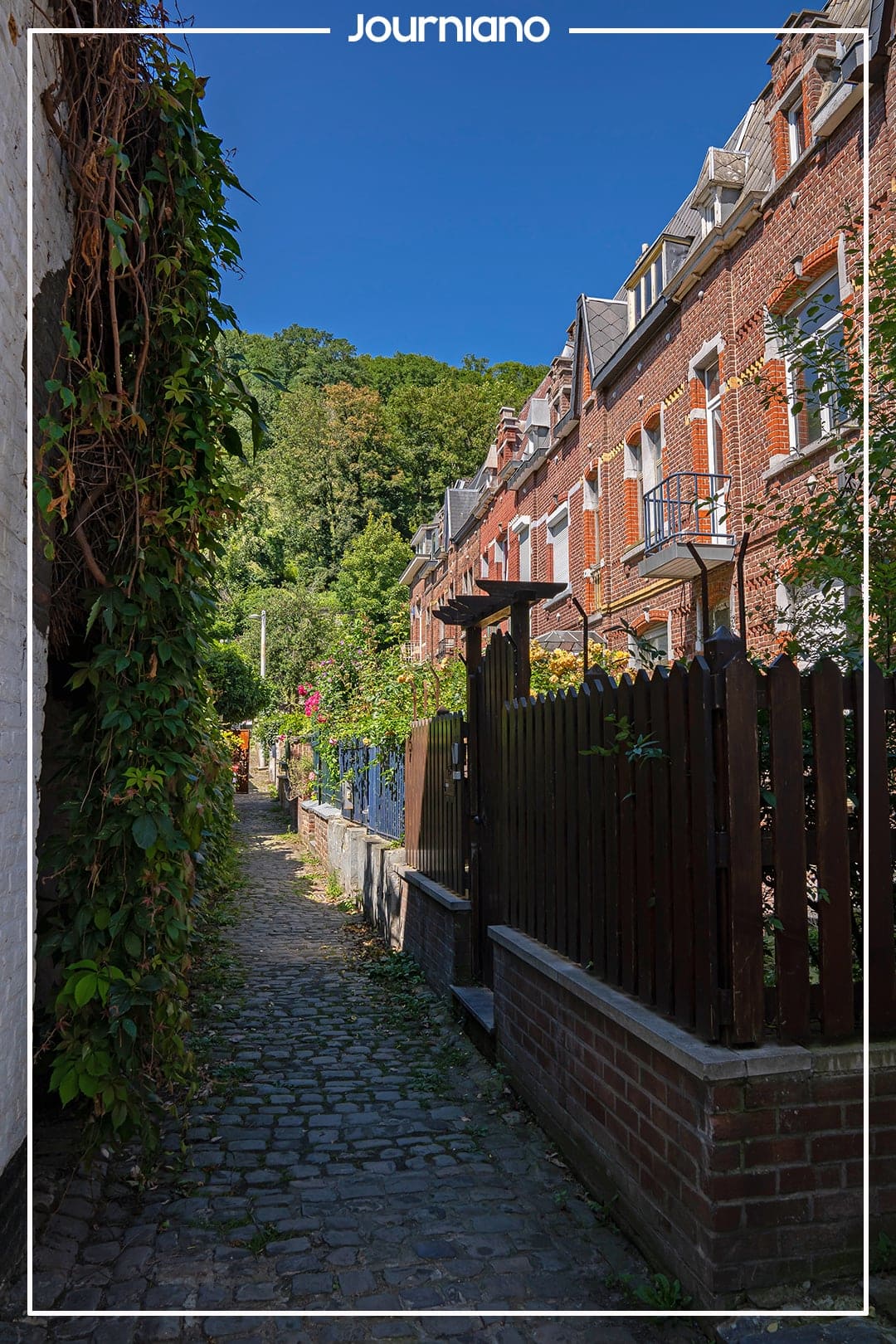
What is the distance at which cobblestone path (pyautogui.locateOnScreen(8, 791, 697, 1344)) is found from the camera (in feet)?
10.0

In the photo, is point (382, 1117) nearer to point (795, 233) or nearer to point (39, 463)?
point (39, 463)

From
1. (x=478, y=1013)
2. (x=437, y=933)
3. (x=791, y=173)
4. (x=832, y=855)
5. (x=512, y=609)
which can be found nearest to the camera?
(x=832, y=855)

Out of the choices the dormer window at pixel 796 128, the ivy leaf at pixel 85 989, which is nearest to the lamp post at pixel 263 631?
the dormer window at pixel 796 128

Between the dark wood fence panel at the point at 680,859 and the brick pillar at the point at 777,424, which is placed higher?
the brick pillar at the point at 777,424

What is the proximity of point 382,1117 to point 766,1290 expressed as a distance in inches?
97.3

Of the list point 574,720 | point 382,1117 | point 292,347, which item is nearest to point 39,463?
point 574,720

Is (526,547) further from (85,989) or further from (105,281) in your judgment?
(85,989)

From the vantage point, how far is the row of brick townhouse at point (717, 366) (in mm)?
10648

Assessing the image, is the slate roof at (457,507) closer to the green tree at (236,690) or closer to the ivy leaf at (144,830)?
the green tree at (236,690)

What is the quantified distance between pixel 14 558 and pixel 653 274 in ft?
49.5

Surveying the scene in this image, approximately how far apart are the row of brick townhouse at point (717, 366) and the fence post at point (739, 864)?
2.26 m

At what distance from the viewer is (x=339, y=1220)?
3.76m

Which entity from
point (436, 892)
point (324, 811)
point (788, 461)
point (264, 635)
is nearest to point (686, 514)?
point (788, 461)

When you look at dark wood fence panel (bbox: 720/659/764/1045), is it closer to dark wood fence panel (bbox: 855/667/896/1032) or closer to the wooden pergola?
dark wood fence panel (bbox: 855/667/896/1032)
